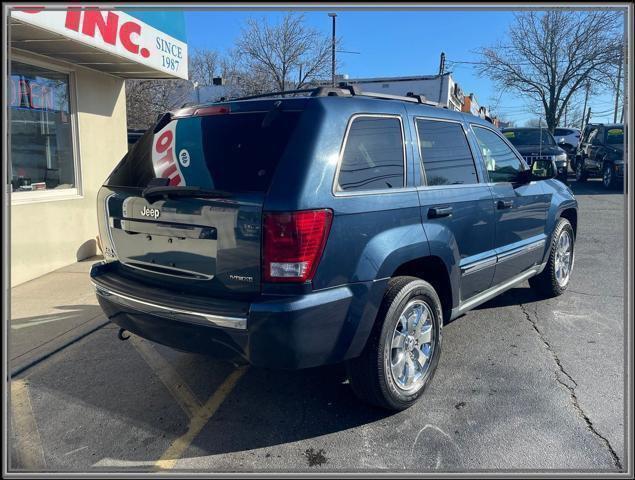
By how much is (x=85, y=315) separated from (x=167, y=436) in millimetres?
2601

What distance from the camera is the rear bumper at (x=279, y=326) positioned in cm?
271

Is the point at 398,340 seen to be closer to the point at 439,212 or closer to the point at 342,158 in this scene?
the point at 439,212

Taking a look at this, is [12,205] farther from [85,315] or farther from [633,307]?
[633,307]

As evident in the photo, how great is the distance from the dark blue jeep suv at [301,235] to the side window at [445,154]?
17 millimetres

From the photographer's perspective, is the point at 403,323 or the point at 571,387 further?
the point at 571,387

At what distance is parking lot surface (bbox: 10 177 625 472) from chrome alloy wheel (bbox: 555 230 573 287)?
3.27 ft

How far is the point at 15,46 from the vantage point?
19.8ft

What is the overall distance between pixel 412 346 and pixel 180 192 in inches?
70.9

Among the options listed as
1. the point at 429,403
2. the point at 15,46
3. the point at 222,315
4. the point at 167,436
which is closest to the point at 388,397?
the point at 429,403

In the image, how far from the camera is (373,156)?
3211mm

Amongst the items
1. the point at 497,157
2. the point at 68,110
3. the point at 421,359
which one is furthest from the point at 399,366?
the point at 68,110

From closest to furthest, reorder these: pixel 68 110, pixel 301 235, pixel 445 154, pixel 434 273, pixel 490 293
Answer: pixel 301 235 < pixel 434 273 < pixel 445 154 < pixel 490 293 < pixel 68 110

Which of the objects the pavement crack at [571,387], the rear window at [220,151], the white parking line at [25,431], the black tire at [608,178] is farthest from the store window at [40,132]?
the black tire at [608,178]

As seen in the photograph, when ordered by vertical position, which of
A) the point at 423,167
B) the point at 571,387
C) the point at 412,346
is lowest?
the point at 571,387
